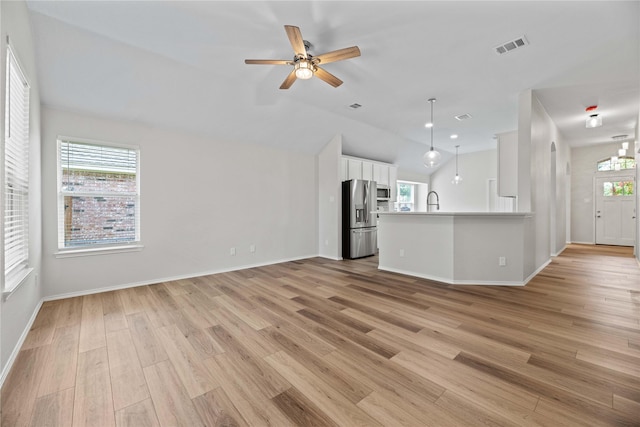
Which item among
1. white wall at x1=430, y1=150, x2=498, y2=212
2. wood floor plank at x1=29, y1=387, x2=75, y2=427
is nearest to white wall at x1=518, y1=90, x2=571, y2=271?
white wall at x1=430, y1=150, x2=498, y2=212

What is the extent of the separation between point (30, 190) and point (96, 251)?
1235mm

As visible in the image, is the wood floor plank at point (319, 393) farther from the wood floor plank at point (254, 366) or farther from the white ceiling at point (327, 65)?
the white ceiling at point (327, 65)

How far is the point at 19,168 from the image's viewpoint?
8.26 ft

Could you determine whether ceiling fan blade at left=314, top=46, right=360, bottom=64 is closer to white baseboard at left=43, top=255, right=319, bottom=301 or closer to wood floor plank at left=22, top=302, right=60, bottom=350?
wood floor plank at left=22, top=302, right=60, bottom=350

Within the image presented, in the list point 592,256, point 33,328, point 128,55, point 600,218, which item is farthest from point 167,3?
point 600,218

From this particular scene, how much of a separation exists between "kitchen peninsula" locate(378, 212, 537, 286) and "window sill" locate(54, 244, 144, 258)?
461 centimetres

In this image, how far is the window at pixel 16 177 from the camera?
7.06 feet

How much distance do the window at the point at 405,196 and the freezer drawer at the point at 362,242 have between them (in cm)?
326

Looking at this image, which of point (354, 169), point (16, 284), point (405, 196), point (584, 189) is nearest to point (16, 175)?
point (16, 284)

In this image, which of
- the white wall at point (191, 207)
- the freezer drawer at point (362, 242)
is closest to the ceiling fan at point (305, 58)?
the white wall at point (191, 207)

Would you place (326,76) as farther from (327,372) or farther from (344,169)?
(344,169)

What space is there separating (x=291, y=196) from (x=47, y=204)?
3.95 meters

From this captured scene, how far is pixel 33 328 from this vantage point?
2674mm

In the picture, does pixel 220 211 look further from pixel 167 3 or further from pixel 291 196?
pixel 167 3
